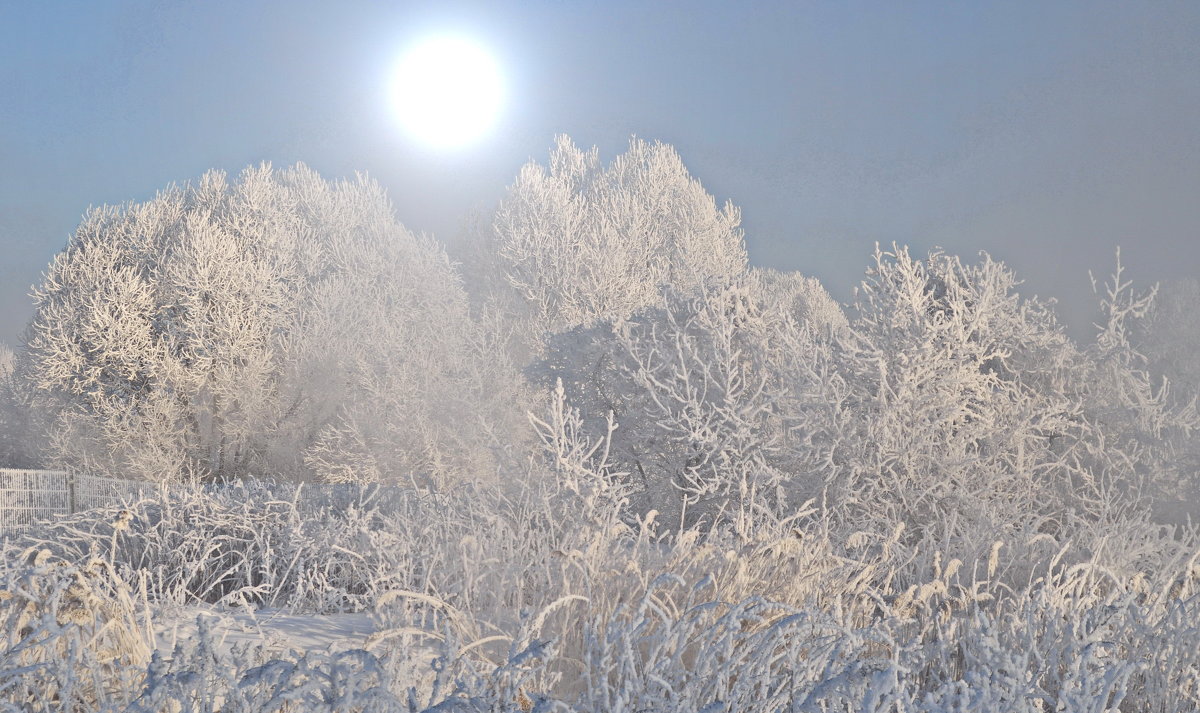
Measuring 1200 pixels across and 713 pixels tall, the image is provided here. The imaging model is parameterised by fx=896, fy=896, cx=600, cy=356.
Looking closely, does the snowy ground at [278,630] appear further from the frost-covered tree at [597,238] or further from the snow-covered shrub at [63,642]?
the frost-covered tree at [597,238]

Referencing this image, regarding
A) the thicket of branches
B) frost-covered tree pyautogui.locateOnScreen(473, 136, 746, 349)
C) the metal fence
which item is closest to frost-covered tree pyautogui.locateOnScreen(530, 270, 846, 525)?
the thicket of branches

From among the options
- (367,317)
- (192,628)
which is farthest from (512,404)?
(192,628)

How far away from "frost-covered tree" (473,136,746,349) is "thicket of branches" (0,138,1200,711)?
3534 millimetres

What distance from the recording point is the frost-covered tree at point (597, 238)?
18.8 metres

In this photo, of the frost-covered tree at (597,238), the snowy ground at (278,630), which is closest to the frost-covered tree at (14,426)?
the frost-covered tree at (597,238)

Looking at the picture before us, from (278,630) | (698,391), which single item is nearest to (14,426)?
(698,391)

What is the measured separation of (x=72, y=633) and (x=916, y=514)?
423 centimetres

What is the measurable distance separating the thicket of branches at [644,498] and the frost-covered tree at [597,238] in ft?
11.6

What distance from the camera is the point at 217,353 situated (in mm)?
14930

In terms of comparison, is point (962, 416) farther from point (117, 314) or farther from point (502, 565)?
point (117, 314)

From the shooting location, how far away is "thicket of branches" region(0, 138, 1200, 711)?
225 centimetres

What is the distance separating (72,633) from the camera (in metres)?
2.50

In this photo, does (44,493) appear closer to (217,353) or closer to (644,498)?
(217,353)

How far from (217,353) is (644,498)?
10850 mm
